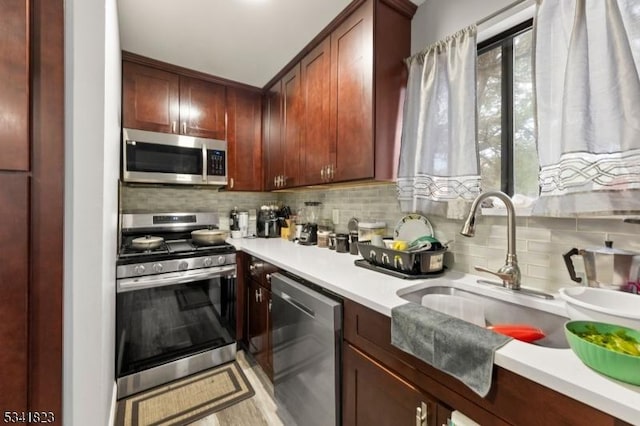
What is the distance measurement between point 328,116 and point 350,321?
4.29 feet

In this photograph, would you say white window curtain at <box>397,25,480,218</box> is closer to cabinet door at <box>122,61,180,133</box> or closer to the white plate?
the white plate

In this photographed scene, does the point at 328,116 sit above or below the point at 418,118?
above

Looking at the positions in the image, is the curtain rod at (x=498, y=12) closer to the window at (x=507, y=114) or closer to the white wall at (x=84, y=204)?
the window at (x=507, y=114)

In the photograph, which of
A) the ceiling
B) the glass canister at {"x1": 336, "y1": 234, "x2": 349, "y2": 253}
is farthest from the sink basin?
the ceiling

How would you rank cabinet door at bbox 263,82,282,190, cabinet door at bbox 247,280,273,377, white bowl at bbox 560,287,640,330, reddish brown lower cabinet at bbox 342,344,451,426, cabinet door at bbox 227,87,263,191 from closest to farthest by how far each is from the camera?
white bowl at bbox 560,287,640,330 → reddish brown lower cabinet at bbox 342,344,451,426 → cabinet door at bbox 247,280,273,377 → cabinet door at bbox 263,82,282,190 → cabinet door at bbox 227,87,263,191

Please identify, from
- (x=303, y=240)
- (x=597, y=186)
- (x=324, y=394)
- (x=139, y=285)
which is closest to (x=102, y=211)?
(x=139, y=285)

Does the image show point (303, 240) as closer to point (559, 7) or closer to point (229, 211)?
point (229, 211)

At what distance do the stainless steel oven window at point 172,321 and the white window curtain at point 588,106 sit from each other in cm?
206

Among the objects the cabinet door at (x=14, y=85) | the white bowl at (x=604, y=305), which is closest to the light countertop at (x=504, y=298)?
the white bowl at (x=604, y=305)

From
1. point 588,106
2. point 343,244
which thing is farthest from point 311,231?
point 588,106

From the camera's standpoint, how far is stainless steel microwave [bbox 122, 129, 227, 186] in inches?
79.5

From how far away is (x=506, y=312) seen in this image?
1086mm

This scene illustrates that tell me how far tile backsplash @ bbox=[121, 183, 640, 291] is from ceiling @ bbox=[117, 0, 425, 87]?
1.13 meters

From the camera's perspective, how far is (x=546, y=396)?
1.90ft
